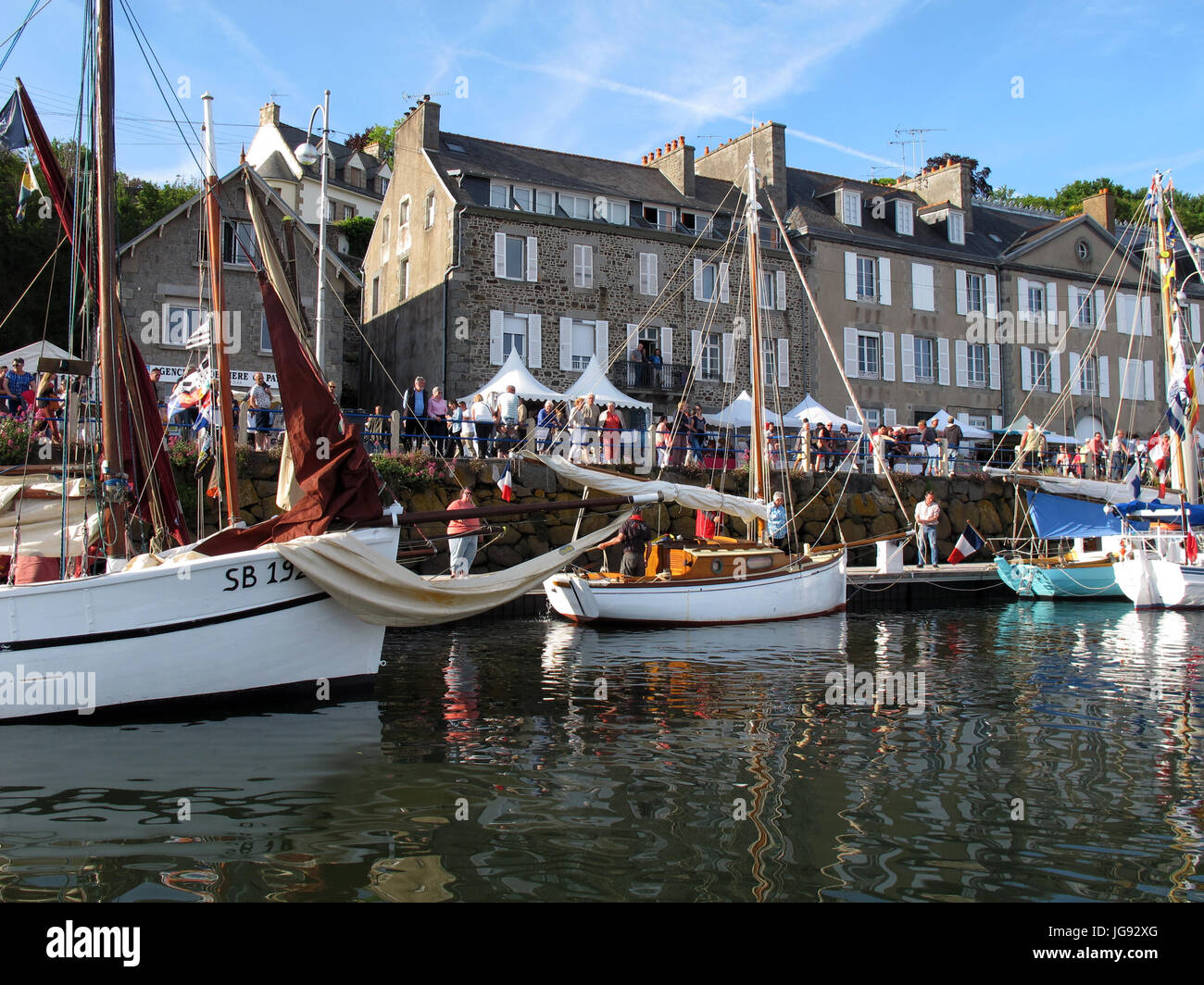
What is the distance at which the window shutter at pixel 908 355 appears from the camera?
41469mm

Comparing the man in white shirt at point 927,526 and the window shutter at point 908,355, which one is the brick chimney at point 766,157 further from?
the man in white shirt at point 927,526

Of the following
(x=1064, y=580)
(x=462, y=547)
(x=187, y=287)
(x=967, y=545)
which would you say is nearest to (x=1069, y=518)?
(x=1064, y=580)

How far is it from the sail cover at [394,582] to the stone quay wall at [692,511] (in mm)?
4708

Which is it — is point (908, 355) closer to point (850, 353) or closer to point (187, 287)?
point (850, 353)

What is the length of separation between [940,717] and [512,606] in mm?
10511

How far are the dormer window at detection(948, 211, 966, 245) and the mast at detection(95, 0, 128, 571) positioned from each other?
39141 mm

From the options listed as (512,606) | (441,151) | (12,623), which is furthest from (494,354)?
(12,623)

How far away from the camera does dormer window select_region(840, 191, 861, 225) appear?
4159 cm

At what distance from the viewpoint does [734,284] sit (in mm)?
37844

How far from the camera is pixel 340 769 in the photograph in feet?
27.3

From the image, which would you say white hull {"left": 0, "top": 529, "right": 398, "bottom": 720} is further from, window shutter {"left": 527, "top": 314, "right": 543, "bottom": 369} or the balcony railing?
the balcony railing

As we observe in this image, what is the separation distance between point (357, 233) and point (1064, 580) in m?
38.8

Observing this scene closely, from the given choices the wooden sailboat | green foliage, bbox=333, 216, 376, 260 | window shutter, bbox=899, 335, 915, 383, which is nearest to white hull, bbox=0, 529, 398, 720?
the wooden sailboat

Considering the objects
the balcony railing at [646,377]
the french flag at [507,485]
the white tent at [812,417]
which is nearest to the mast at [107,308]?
the french flag at [507,485]
